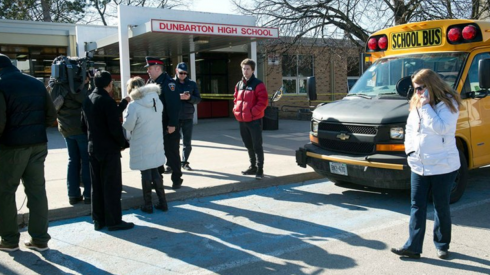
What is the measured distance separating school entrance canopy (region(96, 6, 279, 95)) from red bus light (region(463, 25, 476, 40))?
8.46m

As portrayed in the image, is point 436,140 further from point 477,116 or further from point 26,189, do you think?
point 26,189

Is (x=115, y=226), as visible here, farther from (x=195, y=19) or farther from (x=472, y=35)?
(x=195, y=19)

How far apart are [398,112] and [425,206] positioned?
6.18 ft

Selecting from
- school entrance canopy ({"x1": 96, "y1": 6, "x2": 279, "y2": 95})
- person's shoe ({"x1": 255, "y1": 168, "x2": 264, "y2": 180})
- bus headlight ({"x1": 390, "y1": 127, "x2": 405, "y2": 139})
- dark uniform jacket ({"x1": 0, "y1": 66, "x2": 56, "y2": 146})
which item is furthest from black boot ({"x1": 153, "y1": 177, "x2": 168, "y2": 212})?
school entrance canopy ({"x1": 96, "y1": 6, "x2": 279, "y2": 95})

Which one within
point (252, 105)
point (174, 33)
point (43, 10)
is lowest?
point (252, 105)

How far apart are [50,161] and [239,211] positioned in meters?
5.48

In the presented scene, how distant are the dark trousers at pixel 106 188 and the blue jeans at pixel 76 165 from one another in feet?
2.72

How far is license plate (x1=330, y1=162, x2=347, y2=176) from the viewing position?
630cm

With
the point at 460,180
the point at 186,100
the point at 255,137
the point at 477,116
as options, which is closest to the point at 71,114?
the point at 186,100

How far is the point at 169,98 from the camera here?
6516 millimetres

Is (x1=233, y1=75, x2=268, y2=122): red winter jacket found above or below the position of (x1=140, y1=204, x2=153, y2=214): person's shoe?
above

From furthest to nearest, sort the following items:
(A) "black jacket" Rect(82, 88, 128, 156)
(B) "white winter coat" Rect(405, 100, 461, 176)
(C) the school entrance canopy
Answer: (C) the school entrance canopy → (A) "black jacket" Rect(82, 88, 128, 156) → (B) "white winter coat" Rect(405, 100, 461, 176)

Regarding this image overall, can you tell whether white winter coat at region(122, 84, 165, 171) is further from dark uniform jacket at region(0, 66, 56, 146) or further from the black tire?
the black tire

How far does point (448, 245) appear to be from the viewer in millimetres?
4406
